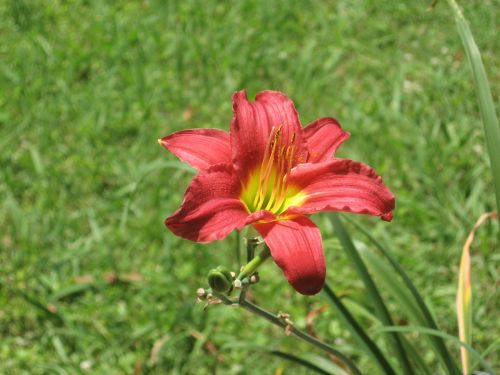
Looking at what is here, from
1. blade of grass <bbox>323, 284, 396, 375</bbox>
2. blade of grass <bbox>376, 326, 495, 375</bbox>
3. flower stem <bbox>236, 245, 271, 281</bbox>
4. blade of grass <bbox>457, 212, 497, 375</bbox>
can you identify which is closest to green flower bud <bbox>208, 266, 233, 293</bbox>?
flower stem <bbox>236, 245, 271, 281</bbox>

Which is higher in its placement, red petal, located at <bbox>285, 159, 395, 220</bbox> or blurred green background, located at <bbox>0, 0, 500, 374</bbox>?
blurred green background, located at <bbox>0, 0, 500, 374</bbox>

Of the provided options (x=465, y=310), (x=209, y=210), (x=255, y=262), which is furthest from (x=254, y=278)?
(x=465, y=310)

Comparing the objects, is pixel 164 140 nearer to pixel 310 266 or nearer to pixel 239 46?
pixel 310 266

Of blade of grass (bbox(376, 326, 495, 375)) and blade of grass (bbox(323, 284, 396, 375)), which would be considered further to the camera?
blade of grass (bbox(323, 284, 396, 375))

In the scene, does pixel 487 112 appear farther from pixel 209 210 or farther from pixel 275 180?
pixel 209 210

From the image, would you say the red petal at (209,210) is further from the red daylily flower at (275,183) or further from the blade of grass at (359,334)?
the blade of grass at (359,334)

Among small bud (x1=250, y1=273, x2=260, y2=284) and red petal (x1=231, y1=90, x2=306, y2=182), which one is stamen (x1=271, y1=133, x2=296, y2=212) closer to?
red petal (x1=231, y1=90, x2=306, y2=182)

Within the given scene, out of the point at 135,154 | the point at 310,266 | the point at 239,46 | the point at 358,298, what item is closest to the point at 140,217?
the point at 135,154
